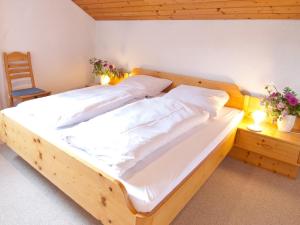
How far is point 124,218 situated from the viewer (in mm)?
1261

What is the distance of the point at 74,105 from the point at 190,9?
159cm

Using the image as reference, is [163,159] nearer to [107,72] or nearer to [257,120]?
[257,120]

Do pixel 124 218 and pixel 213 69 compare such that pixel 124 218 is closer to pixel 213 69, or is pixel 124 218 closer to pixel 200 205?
pixel 200 205

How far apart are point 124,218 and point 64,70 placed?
9.48 feet

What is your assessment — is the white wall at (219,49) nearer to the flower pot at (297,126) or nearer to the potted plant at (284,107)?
the potted plant at (284,107)

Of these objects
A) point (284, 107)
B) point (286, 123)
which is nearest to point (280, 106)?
point (284, 107)

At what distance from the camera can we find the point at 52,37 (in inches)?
131

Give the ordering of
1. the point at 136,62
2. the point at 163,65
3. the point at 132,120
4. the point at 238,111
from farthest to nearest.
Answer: the point at 136,62 → the point at 163,65 → the point at 238,111 → the point at 132,120

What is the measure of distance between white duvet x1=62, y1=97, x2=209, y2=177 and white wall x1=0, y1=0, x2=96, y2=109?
1940 mm

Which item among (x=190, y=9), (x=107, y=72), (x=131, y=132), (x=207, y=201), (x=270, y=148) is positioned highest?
(x=190, y=9)

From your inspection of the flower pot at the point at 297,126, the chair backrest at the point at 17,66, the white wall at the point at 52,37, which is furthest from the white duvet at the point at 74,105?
A: the flower pot at the point at 297,126

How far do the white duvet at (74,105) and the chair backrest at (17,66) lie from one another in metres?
0.97

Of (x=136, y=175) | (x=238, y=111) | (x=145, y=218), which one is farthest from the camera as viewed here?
(x=238, y=111)

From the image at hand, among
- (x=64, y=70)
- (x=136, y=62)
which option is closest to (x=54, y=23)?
(x=64, y=70)
